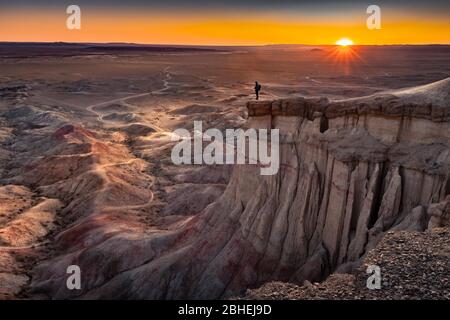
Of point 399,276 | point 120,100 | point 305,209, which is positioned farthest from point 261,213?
point 120,100

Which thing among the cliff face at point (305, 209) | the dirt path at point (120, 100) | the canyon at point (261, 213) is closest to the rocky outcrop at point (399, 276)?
the canyon at point (261, 213)

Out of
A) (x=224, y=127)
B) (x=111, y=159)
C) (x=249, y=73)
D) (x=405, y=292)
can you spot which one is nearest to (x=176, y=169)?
(x=111, y=159)

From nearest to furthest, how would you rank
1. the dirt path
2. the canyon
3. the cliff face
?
the canyon < the cliff face < the dirt path

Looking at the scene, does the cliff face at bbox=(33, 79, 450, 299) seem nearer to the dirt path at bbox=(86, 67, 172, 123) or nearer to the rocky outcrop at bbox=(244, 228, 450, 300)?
the rocky outcrop at bbox=(244, 228, 450, 300)

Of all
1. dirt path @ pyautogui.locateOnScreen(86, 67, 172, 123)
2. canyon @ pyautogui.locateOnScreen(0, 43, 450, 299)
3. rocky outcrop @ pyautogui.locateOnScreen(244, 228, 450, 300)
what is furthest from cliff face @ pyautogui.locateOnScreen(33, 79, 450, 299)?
dirt path @ pyautogui.locateOnScreen(86, 67, 172, 123)

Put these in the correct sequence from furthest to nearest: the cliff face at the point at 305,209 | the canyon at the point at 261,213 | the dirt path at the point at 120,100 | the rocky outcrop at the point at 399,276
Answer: the dirt path at the point at 120,100 < the cliff face at the point at 305,209 < the canyon at the point at 261,213 < the rocky outcrop at the point at 399,276

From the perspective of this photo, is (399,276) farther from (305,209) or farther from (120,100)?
(120,100)

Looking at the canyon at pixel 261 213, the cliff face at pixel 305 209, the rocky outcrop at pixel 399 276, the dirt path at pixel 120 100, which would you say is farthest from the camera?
the dirt path at pixel 120 100

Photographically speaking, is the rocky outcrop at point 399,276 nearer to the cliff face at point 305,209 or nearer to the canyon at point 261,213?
the canyon at point 261,213
